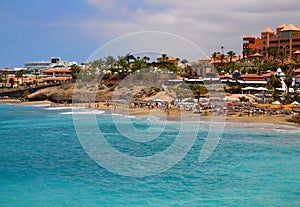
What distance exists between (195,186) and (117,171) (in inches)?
186

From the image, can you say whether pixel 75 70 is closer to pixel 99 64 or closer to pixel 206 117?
pixel 99 64

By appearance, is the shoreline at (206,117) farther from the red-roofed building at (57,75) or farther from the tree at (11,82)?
the tree at (11,82)

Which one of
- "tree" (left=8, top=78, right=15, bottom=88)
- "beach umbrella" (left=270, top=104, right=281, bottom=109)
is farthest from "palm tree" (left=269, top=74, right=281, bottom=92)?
"tree" (left=8, top=78, right=15, bottom=88)

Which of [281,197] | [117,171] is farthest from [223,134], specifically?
[281,197]

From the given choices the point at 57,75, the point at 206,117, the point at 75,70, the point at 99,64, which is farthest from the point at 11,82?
the point at 206,117

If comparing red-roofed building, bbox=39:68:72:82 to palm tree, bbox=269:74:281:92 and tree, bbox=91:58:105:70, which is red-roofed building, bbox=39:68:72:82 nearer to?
tree, bbox=91:58:105:70

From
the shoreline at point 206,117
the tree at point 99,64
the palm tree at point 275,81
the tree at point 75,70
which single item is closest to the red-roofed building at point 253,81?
the palm tree at point 275,81

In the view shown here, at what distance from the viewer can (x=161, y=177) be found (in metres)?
19.5

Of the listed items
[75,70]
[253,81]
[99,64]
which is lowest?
[253,81]

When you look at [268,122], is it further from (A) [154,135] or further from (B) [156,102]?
(B) [156,102]

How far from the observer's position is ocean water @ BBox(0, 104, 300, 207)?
1595 centimetres

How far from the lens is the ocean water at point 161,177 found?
52.3 ft

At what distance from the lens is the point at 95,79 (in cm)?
7988

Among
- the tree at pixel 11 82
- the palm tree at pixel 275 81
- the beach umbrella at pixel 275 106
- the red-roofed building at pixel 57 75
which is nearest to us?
the beach umbrella at pixel 275 106
